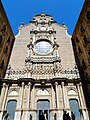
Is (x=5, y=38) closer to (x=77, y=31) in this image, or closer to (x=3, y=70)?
(x=3, y=70)

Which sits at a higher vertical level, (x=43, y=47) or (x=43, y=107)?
(x=43, y=47)

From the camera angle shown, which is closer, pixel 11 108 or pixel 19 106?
pixel 19 106

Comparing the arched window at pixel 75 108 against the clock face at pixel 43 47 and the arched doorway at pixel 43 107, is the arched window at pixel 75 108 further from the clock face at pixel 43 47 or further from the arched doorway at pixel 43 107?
the clock face at pixel 43 47

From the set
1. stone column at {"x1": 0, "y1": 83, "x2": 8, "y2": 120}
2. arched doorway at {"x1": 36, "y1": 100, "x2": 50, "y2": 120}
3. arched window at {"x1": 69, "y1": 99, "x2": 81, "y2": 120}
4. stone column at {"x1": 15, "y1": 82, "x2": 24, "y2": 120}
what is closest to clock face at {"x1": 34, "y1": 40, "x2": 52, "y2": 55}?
stone column at {"x1": 15, "y1": 82, "x2": 24, "y2": 120}

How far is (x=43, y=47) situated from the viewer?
80.1ft

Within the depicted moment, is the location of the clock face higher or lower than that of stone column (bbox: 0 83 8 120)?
higher

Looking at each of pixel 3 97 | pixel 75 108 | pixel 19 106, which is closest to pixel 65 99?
pixel 75 108

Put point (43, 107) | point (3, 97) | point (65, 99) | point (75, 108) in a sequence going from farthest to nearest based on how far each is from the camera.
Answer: point (3, 97) → point (43, 107) → point (75, 108) → point (65, 99)

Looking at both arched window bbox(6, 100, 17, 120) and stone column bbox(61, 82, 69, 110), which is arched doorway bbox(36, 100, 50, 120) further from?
arched window bbox(6, 100, 17, 120)

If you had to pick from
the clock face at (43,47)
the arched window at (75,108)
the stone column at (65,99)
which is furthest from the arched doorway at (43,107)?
the clock face at (43,47)

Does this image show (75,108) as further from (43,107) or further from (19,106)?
(19,106)

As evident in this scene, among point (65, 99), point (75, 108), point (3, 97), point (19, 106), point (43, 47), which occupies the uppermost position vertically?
point (43, 47)

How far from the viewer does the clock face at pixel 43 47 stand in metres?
23.5

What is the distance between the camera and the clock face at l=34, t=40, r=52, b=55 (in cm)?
2353
